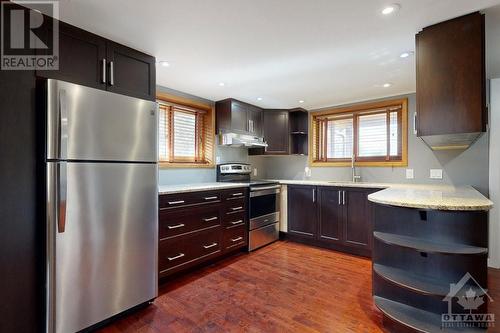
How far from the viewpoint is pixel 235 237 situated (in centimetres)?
332

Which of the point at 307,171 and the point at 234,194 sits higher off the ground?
the point at 307,171

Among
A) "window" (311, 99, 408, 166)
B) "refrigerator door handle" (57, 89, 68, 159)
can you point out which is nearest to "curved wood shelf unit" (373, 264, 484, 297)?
"window" (311, 99, 408, 166)

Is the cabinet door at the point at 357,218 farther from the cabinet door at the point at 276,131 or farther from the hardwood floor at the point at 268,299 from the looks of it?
the cabinet door at the point at 276,131

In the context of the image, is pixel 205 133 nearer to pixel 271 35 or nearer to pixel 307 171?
pixel 307 171

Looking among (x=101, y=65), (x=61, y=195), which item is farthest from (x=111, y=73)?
(x=61, y=195)

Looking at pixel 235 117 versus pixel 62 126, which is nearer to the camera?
pixel 62 126

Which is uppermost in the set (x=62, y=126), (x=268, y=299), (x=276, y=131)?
(x=276, y=131)

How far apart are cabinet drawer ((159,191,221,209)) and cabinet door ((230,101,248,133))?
124cm

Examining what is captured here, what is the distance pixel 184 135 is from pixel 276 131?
169 centimetres

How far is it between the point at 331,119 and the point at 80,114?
12.2 feet

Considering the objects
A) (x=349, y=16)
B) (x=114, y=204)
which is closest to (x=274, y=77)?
(x=349, y=16)

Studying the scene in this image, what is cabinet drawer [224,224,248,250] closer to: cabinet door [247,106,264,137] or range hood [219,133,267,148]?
range hood [219,133,267,148]

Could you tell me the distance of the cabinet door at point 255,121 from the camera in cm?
414

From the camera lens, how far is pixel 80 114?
169cm
